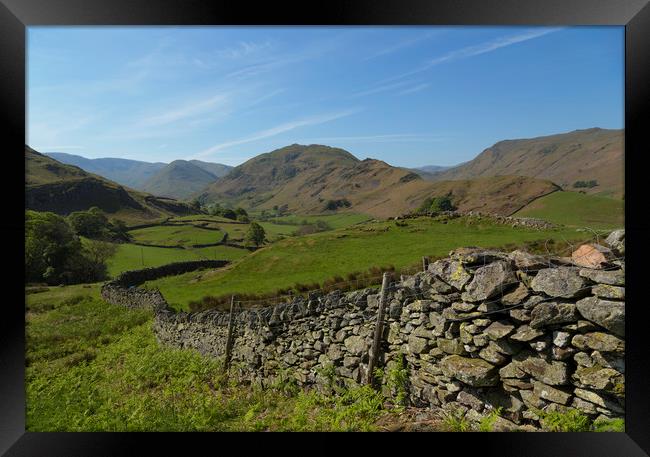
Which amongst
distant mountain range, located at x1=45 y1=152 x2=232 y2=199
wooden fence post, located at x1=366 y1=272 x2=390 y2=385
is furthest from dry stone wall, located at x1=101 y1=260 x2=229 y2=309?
distant mountain range, located at x1=45 y1=152 x2=232 y2=199

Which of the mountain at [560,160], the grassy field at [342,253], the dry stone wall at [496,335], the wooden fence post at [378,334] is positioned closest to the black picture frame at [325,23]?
→ the dry stone wall at [496,335]

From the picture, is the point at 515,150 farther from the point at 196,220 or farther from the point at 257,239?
the point at 196,220

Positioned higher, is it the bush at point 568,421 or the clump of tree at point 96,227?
the clump of tree at point 96,227

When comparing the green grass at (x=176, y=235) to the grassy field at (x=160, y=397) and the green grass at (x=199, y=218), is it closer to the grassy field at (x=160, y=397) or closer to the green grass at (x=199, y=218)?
the green grass at (x=199, y=218)

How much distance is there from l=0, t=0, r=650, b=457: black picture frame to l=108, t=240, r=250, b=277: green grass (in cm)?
2113

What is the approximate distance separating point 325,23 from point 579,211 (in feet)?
55.8

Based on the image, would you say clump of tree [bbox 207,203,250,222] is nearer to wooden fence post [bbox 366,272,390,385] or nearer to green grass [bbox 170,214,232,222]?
green grass [bbox 170,214,232,222]

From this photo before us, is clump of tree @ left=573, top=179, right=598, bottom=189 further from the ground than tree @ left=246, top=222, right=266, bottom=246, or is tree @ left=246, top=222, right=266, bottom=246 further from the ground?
clump of tree @ left=573, top=179, right=598, bottom=189

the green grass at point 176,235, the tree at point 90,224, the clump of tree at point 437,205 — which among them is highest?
the clump of tree at point 437,205

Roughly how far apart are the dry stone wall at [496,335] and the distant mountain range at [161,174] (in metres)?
46.5

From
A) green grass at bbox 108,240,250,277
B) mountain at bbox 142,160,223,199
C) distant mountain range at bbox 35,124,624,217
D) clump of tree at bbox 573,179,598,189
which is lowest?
green grass at bbox 108,240,250,277

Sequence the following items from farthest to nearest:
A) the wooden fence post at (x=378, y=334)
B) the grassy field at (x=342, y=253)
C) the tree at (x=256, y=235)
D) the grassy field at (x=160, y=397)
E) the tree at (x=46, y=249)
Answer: the tree at (x=256, y=235) → the tree at (x=46, y=249) → the grassy field at (x=342, y=253) → the wooden fence post at (x=378, y=334) → the grassy field at (x=160, y=397)

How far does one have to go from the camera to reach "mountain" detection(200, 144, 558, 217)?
2042 centimetres

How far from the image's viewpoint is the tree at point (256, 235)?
26927 mm
